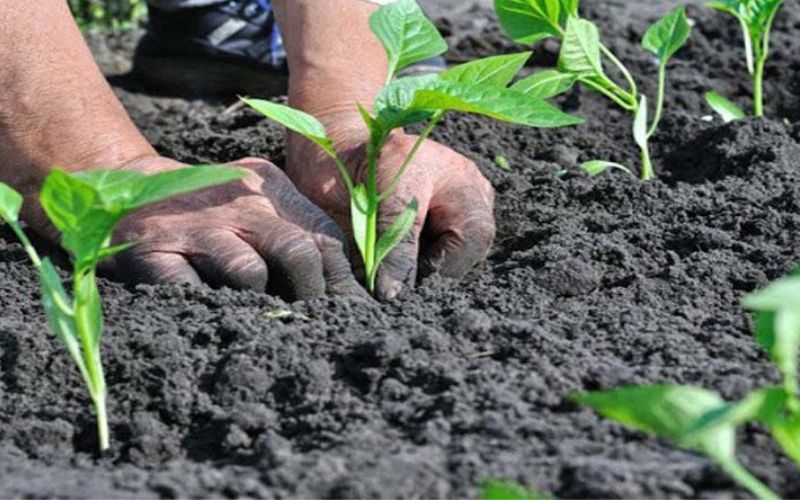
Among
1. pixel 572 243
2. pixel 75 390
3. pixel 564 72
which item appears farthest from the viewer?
pixel 564 72

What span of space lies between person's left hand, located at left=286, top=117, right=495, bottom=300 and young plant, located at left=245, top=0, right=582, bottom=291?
0.03 meters

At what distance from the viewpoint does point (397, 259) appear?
198 cm

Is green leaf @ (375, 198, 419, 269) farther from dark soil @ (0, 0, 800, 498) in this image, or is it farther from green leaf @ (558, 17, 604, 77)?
green leaf @ (558, 17, 604, 77)

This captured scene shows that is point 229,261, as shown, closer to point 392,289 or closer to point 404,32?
point 392,289

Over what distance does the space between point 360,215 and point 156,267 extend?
318mm

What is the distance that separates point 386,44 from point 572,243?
1.46 ft

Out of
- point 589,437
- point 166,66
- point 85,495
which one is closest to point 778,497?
point 589,437

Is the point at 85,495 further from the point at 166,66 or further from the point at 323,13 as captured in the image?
the point at 166,66

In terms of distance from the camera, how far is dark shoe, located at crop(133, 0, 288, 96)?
137 inches

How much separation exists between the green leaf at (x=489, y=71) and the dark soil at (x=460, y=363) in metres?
0.30

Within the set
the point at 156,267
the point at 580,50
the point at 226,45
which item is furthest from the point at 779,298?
the point at 226,45

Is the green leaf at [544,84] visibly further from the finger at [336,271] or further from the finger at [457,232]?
the finger at [336,271]

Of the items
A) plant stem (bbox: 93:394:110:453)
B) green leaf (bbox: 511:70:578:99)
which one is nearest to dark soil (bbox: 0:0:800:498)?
plant stem (bbox: 93:394:110:453)

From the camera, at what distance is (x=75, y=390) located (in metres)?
1.65
